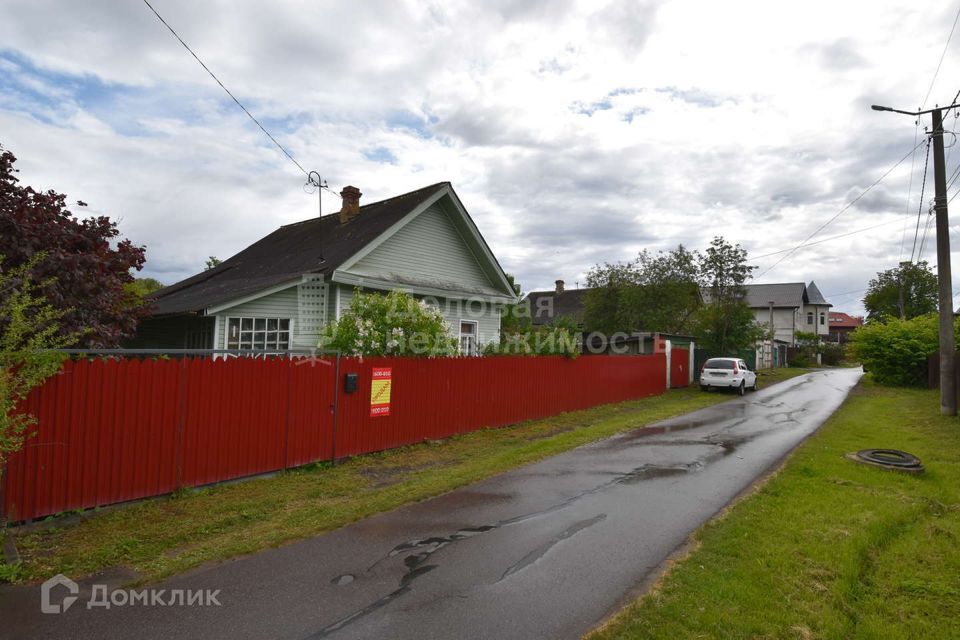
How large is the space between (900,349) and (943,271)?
1166cm

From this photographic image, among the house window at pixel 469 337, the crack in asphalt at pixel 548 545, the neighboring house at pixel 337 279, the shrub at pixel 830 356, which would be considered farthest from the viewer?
the shrub at pixel 830 356

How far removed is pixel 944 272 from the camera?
45.1 ft

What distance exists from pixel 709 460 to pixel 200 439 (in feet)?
25.3

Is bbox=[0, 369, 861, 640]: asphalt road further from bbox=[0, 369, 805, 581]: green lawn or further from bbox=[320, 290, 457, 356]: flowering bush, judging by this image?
bbox=[320, 290, 457, 356]: flowering bush

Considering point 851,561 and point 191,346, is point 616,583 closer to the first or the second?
point 851,561

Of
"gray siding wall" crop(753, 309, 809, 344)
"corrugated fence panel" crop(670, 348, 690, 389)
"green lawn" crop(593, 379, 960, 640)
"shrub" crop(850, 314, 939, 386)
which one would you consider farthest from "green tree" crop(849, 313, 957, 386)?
"gray siding wall" crop(753, 309, 809, 344)

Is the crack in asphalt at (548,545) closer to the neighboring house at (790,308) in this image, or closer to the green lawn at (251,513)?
the green lawn at (251,513)

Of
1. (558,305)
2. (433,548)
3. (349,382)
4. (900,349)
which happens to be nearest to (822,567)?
(433,548)

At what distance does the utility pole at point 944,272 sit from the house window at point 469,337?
12.7 m

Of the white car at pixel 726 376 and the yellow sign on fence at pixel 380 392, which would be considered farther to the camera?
the white car at pixel 726 376

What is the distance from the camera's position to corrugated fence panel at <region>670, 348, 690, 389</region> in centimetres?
2359

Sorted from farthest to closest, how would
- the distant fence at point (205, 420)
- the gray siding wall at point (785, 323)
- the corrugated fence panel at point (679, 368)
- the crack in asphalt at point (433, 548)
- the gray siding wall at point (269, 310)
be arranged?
the gray siding wall at point (785, 323) < the corrugated fence panel at point (679, 368) < the gray siding wall at point (269, 310) < the distant fence at point (205, 420) < the crack in asphalt at point (433, 548)

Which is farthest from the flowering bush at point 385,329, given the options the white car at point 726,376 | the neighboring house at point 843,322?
the neighboring house at point 843,322

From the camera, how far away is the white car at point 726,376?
21.4 metres
